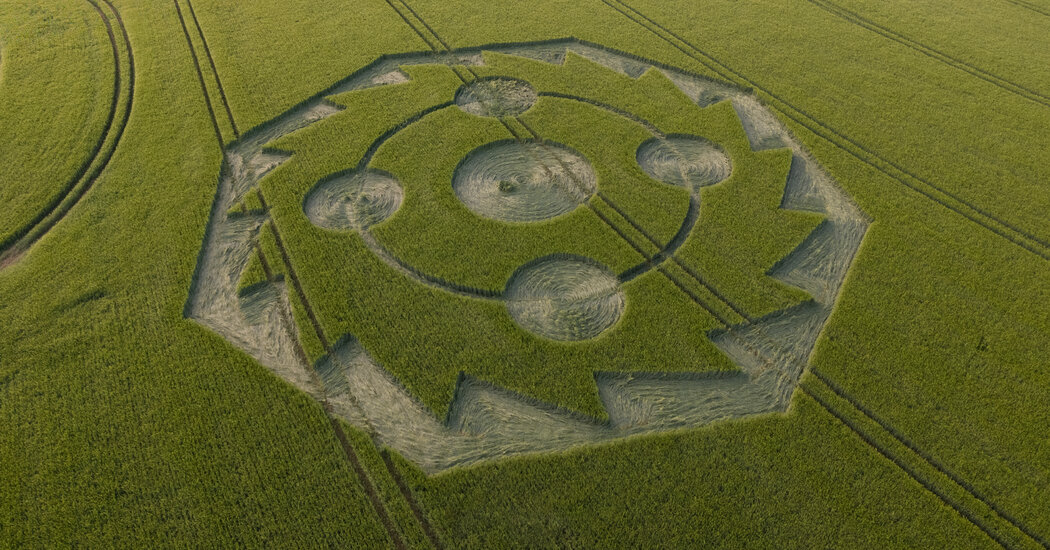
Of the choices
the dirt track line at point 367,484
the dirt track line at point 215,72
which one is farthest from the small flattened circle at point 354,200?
the dirt track line at point 367,484

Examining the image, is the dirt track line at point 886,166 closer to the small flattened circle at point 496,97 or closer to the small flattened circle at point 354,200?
the small flattened circle at point 496,97

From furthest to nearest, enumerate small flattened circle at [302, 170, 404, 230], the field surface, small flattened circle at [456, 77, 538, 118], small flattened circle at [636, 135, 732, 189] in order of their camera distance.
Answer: small flattened circle at [456, 77, 538, 118]
small flattened circle at [636, 135, 732, 189]
small flattened circle at [302, 170, 404, 230]
the field surface

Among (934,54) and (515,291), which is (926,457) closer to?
(515,291)

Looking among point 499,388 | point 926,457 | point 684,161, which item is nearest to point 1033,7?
point 684,161

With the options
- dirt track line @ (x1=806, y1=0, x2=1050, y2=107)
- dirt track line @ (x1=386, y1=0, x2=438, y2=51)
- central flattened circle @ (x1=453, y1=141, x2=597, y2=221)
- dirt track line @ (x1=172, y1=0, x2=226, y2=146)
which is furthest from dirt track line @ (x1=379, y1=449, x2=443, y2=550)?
dirt track line @ (x1=806, y1=0, x2=1050, y2=107)

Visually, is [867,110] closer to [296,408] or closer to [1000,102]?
[1000,102]

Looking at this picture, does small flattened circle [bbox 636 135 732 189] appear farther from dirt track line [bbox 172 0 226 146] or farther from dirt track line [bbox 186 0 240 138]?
dirt track line [bbox 172 0 226 146]
